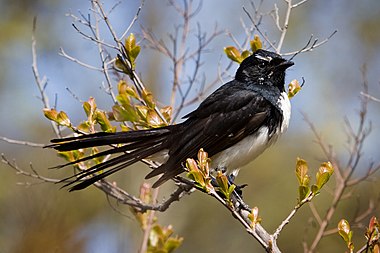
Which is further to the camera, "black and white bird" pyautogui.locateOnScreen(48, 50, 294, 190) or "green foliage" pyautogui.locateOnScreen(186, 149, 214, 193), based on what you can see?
"black and white bird" pyautogui.locateOnScreen(48, 50, 294, 190)

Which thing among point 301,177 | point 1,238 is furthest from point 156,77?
point 301,177

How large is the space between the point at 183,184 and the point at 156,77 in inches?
189

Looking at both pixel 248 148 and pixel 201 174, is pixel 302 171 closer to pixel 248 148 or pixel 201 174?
pixel 201 174

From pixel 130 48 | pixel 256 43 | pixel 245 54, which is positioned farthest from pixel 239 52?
pixel 130 48

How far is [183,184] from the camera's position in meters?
3.20

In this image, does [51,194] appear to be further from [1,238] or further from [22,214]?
[1,238]

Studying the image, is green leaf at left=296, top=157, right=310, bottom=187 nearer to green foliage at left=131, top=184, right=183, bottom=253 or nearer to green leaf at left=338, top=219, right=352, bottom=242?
green leaf at left=338, top=219, right=352, bottom=242

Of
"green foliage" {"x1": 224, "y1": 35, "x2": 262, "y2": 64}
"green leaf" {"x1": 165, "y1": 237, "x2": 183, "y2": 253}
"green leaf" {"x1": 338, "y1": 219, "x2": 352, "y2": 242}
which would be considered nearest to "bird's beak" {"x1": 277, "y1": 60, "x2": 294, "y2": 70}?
"green foliage" {"x1": 224, "y1": 35, "x2": 262, "y2": 64}

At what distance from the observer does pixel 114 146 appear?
10.6 feet

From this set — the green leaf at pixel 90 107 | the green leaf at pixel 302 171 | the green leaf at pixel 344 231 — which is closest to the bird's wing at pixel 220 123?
the green leaf at pixel 90 107

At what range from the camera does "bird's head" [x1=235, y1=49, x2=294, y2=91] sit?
366 centimetres

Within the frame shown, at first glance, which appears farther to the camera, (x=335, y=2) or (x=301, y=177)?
(x=335, y=2)

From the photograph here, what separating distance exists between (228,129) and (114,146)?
66 cm

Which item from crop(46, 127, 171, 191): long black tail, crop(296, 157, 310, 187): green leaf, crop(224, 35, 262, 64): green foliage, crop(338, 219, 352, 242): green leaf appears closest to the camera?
crop(338, 219, 352, 242): green leaf
